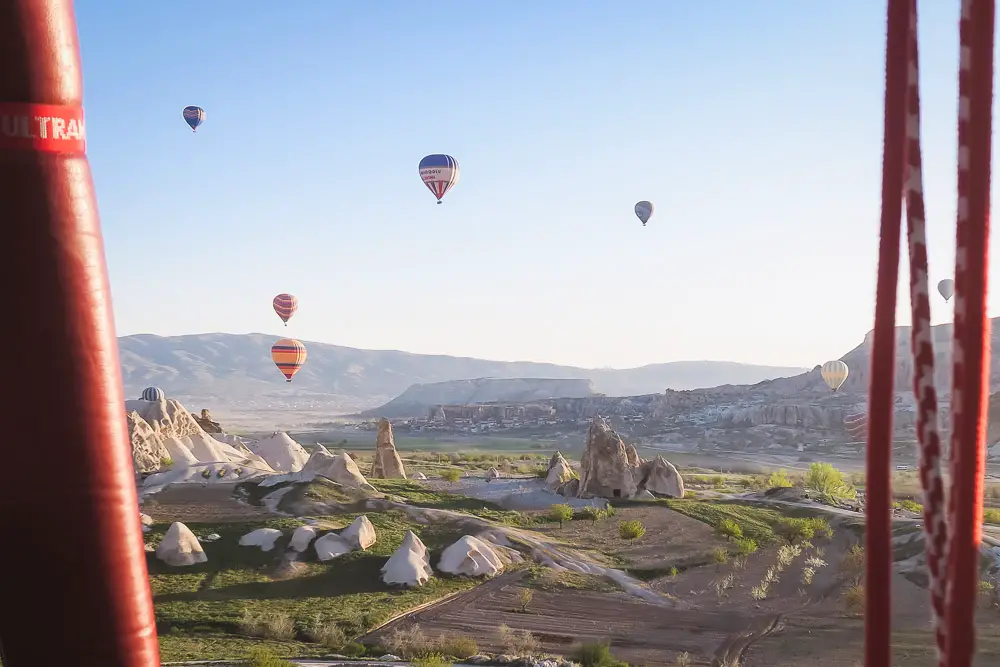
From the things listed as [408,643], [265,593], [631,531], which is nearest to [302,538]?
[265,593]

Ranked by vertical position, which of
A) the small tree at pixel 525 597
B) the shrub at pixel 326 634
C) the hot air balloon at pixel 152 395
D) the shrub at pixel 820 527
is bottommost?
the small tree at pixel 525 597

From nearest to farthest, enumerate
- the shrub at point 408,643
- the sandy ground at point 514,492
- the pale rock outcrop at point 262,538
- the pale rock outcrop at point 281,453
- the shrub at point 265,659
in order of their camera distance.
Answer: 1. the shrub at point 265,659
2. the shrub at point 408,643
3. the pale rock outcrop at point 262,538
4. the sandy ground at point 514,492
5. the pale rock outcrop at point 281,453

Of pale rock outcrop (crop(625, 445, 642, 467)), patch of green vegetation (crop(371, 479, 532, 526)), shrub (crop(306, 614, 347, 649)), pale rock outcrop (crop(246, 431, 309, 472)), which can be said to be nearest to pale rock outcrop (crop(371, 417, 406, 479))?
pale rock outcrop (crop(246, 431, 309, 472))

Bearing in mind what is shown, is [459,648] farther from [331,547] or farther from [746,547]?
[746,547]

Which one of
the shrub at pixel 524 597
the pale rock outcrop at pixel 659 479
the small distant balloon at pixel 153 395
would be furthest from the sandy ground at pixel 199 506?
the pale rock outcrop at pixel 659 479

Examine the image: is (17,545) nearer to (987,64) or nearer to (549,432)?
(987,64)

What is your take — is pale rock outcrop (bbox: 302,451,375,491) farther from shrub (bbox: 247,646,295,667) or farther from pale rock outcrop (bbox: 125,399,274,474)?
shrub (bbox: 247,646,295,667)

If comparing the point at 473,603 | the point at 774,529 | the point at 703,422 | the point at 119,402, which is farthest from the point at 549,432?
the point at 119,402

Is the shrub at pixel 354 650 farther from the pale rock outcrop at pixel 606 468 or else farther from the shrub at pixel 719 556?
the pale rock outcrop at pixel 606 468
